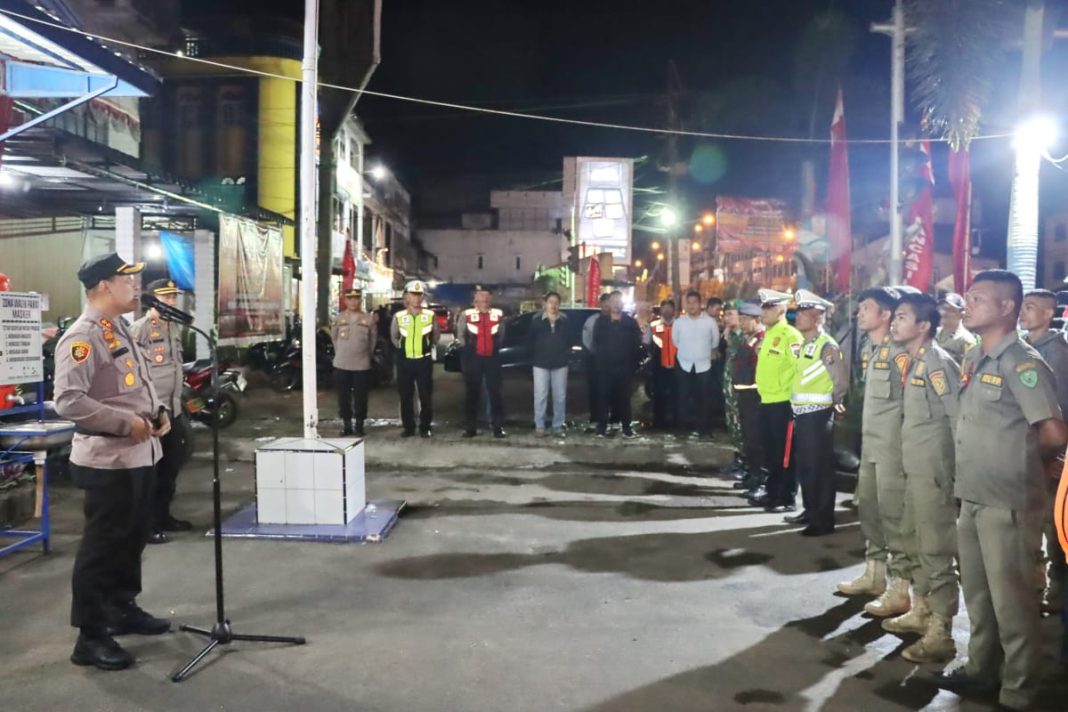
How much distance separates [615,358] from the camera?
10742mm

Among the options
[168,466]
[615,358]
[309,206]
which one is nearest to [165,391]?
[168,466]

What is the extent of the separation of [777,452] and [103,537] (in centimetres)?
544

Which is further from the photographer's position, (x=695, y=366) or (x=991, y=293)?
(x=695, y=366)

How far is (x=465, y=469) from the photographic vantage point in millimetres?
8695

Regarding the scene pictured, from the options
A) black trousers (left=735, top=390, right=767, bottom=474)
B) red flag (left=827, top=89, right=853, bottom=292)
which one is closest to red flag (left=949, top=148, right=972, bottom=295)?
red flag (left=827, top=89, right=853, bottom=292)

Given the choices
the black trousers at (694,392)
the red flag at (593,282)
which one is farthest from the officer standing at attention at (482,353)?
the red flag at (593,282)

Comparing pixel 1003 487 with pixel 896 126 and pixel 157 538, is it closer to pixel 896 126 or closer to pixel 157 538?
pixel 157 538

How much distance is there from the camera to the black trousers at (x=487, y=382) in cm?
1052

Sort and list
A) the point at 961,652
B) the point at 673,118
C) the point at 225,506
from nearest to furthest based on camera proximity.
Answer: the point at 961,652 → the point at 225,506 → the point at 673,118


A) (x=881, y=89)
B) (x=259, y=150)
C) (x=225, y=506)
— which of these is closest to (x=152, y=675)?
(x=225, y=506)

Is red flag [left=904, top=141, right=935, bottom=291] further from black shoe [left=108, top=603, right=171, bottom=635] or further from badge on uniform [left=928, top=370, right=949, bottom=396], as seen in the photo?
black shoe [left=108, top=603, right=171, bottom=635]

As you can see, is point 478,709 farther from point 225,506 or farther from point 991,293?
point 225,506

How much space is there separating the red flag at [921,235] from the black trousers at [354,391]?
877cm

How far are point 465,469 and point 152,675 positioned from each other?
508 cm
